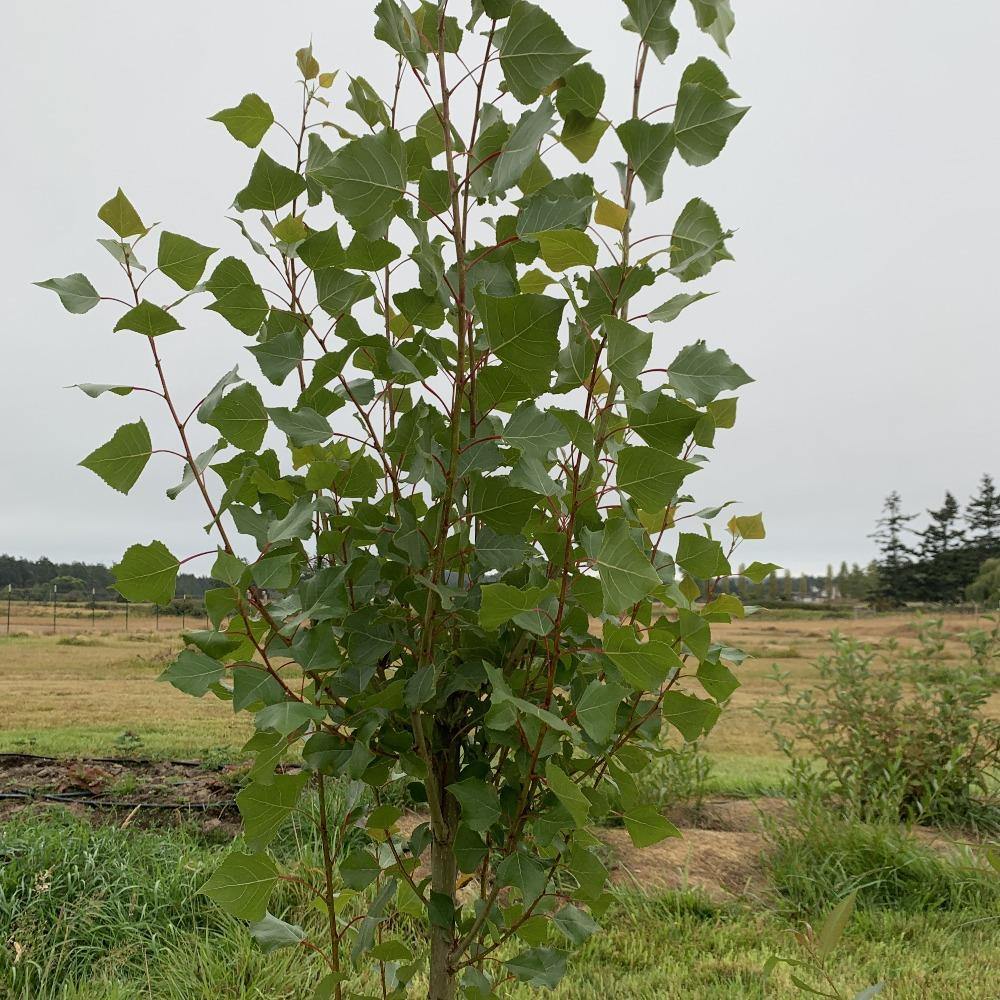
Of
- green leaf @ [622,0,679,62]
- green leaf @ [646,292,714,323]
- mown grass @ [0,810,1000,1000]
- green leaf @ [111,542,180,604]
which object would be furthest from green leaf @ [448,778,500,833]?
mown grass @ [0,810,1000,1000]

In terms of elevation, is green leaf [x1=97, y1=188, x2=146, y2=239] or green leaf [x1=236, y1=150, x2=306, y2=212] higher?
green leaf [x1=236, y1=150, x2=306, y2=212]

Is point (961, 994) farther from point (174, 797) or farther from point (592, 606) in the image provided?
point (174, 797)

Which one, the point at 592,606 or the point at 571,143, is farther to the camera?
the point at 571,143

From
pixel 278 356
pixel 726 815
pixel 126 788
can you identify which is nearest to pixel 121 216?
pixel 278 356

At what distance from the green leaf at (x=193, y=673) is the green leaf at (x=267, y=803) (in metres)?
0.17

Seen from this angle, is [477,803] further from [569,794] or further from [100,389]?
[100,389]

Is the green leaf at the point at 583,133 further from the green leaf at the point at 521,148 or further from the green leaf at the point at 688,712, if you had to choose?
the green leaf at the point at 688,712

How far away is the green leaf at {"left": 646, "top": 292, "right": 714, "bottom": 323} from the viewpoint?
1.02 meters

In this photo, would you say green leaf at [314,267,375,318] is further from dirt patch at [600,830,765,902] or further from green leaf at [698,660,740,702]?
dirt patch at [600,830,765,902]

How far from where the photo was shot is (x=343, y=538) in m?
1.21

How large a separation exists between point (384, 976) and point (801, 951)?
2.52 m

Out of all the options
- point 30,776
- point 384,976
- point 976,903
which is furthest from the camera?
point 30,776

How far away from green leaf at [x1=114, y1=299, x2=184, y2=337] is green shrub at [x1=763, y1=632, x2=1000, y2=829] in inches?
176

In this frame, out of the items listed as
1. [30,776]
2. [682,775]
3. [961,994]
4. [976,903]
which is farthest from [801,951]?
[30,776]
